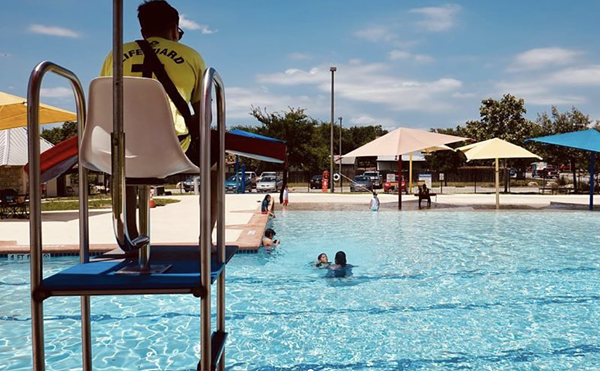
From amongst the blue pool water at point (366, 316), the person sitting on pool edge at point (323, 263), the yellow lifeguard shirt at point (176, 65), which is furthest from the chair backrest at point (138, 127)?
the person sitting on pool edge at point (323, 263)

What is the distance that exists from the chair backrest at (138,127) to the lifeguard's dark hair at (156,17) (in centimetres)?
66

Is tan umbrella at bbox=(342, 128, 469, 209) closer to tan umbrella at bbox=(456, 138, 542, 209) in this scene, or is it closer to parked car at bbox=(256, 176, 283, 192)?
tan umbrella at bbox=(456, 138, 542, 209)

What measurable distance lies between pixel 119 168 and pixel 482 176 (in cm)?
5486

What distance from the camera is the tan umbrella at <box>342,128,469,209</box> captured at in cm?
1823

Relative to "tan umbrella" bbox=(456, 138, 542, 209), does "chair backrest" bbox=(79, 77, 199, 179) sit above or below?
below

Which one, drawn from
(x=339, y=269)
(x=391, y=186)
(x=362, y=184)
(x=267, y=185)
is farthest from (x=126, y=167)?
(x=362, y=184)

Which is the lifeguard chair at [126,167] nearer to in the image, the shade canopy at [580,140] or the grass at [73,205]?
the grass at [73,205]

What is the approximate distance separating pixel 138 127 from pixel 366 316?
15.6ft

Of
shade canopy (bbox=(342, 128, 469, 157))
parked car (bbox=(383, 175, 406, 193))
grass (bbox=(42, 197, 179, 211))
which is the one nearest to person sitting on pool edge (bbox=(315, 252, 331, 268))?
shade canopy (bbox=(342, 128, 469, 157))

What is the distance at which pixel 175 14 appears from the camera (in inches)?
96.7

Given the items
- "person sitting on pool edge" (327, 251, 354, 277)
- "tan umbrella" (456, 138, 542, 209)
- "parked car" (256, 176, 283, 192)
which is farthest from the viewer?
"parked car" (256, 176, 283, 192)

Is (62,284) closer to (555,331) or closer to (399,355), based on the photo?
(399,355)

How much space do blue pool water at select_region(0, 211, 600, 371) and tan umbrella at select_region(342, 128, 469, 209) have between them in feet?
26.5

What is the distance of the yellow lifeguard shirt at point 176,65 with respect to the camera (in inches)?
85.7
